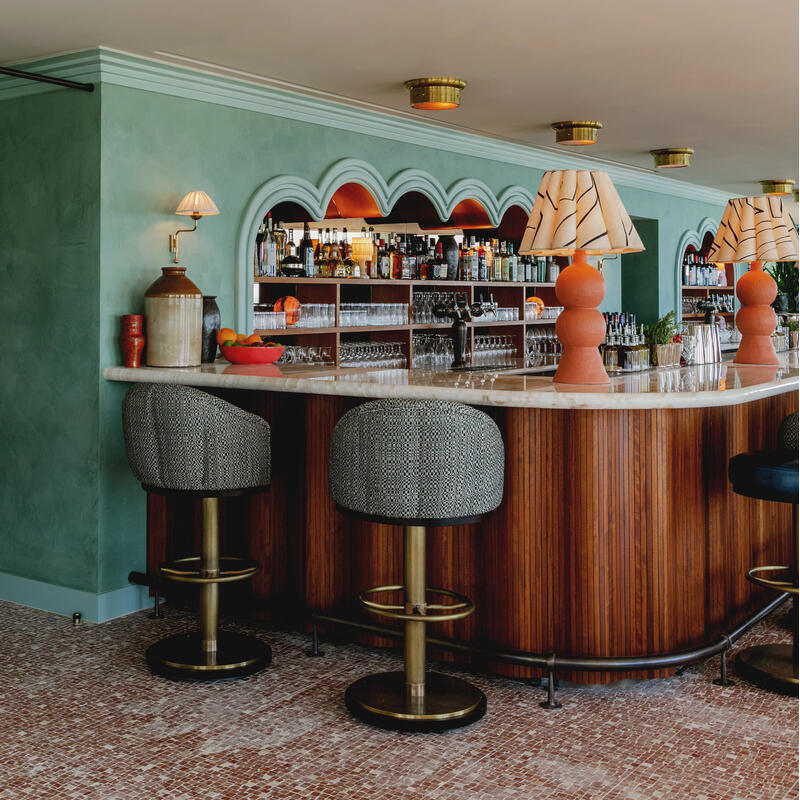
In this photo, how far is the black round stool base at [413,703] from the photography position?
10.9 feet

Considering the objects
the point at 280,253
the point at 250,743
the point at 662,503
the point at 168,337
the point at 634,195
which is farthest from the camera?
the point at 634,195

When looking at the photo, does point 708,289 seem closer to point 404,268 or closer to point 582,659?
point 404,268

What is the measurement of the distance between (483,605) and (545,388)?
875 mm

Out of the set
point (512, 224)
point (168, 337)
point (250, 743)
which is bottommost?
point (250, 743)

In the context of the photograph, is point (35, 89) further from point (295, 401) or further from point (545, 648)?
point (545, 648)

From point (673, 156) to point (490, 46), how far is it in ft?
11.1

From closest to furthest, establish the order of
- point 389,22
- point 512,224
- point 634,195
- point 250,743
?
1. point 250,743
2. point 389,22
3. point 512,224
4. point 634,195

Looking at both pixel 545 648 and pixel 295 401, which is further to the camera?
pixel 295 401

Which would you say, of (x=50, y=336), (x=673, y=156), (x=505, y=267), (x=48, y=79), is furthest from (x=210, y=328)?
(x=673, y=156)

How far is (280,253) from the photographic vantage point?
586cm

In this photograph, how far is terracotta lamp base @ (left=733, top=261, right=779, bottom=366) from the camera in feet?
17.2

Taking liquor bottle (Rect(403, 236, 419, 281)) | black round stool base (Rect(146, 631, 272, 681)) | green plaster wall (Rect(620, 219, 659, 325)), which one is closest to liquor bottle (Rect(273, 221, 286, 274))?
liquor bottle (Rect(403, 236, 419, 281))

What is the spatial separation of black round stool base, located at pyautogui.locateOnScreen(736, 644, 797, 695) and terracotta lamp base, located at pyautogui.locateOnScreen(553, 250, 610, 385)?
1.22 metres

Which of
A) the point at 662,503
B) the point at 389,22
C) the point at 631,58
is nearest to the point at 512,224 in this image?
the point at 631,58
